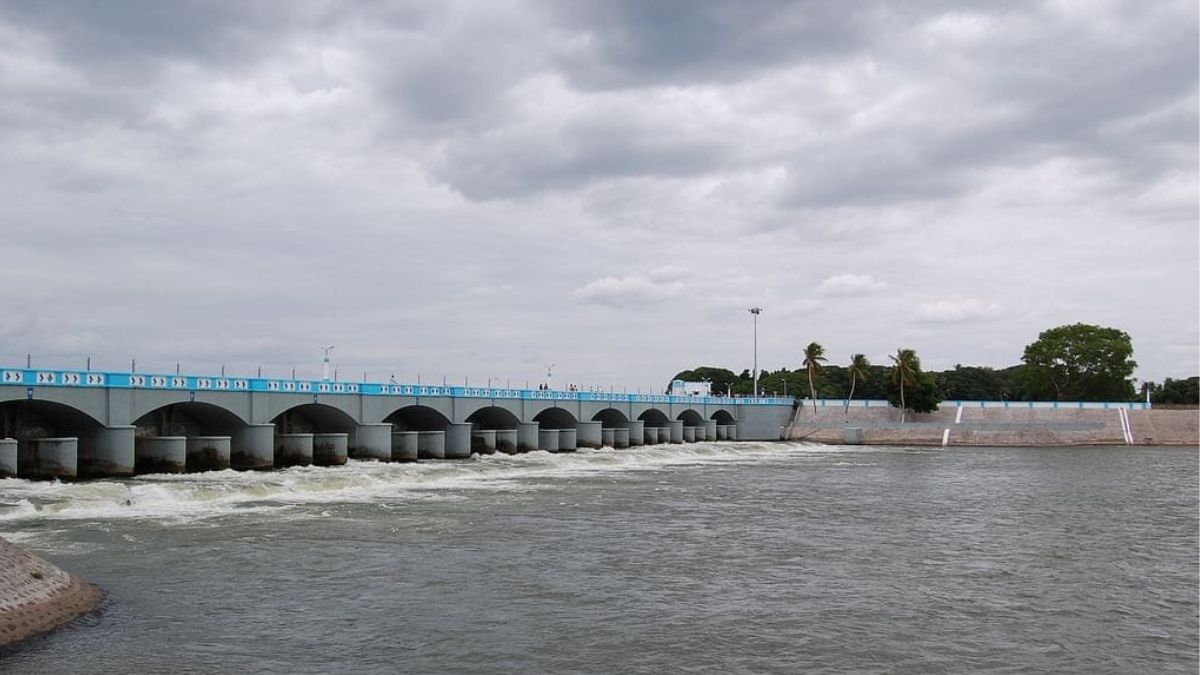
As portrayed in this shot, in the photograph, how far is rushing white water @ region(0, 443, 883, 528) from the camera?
3152 cm

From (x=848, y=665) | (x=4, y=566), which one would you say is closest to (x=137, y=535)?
(x=4, y=566)

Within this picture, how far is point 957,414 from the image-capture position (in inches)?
4560

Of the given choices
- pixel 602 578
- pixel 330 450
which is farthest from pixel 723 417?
pixel 602 578

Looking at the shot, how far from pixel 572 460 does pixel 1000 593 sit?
47164 millimetres

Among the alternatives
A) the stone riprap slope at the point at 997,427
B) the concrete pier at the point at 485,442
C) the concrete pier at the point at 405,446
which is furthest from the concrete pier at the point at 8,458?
the stone riprap slope at the point at 997,427

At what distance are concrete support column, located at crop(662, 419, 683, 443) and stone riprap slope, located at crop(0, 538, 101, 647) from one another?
8294 centimetres

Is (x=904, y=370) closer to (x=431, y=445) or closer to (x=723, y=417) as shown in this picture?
(x=723, y=417)

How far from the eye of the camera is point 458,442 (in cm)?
6669

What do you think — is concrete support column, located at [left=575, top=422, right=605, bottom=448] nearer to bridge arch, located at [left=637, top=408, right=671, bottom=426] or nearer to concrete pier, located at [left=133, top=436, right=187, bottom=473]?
bridge arch, located at [left=637, top=408, right=671, bottom=426]

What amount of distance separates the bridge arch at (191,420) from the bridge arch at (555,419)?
121 feet

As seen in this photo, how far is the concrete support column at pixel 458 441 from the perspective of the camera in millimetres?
66688

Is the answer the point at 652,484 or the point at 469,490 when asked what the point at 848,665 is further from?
the point at 652,484

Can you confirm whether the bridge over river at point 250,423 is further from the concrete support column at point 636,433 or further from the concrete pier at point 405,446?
the concrete support column at point 636,433

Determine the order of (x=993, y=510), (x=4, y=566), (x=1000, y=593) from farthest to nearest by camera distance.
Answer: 1. (x=993, y=510)
2. (x=1000, y=593)
3. (x=4, y=566)
